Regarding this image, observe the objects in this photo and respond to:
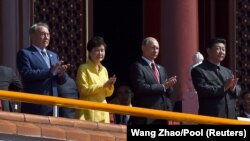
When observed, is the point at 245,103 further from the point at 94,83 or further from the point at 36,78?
the point at 36,78

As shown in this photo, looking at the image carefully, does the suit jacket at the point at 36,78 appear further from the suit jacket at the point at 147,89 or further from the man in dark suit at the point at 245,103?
the man in dark suit at the point at 245,103

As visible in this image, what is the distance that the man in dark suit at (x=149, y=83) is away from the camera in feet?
63.6

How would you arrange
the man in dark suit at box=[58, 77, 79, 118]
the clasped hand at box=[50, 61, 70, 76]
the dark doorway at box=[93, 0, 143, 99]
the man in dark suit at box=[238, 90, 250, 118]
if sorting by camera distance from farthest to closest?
1. the dark doorway at box=[93, 0, 143, 99]
2. the man in dark suit at box=[238, 90, 250, 118]
3. the man in dark suit at box=[58, 77, 79, 118]
4. the clasped hand at box=[50, 61, 70, 76]

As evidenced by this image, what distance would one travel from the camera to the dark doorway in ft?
86.6

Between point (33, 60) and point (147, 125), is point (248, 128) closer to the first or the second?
point (147, 125)

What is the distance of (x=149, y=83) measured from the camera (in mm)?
19500

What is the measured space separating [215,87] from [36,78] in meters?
2.45

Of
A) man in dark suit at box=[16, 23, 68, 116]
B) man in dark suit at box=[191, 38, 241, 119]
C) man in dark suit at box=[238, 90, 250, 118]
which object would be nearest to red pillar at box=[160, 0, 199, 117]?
man in dark suit at box=[238, 90, 250, 118]

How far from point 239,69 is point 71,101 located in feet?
23.2

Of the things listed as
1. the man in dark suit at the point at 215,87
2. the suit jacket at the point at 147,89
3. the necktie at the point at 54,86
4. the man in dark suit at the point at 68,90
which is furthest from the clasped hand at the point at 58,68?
the man in dark suit at the point at 215,87

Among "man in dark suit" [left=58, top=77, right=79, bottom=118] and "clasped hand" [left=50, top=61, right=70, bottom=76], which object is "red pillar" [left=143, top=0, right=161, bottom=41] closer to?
"man in dark suit" [left=58, top=77, right=79, bottom=118]

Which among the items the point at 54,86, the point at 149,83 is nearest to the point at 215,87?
the point at 149,83

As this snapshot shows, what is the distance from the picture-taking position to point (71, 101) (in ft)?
59.8

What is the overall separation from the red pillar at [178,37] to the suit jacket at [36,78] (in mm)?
3898
